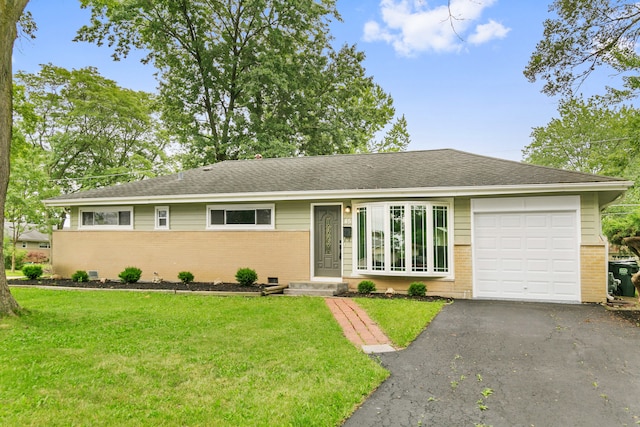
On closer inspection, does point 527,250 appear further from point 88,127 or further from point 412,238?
point 88,127

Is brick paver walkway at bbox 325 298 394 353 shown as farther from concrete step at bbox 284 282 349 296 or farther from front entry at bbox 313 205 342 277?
front entry at bbox 313 205 342 277

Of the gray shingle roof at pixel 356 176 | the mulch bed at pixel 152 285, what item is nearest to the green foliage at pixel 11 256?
the mulch bed at pixel 152 285

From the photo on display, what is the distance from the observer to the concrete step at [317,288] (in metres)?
9.77

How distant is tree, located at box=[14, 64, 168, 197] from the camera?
75.6ft

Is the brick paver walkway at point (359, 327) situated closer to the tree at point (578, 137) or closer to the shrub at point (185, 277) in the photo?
the shrub at point (185, 277)

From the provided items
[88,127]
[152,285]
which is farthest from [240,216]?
[88,127]

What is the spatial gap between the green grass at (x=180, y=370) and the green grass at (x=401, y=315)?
29 centimetres

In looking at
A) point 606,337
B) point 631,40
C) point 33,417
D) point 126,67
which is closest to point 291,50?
point 126,67

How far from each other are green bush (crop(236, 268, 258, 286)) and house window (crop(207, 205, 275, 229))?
135 cm

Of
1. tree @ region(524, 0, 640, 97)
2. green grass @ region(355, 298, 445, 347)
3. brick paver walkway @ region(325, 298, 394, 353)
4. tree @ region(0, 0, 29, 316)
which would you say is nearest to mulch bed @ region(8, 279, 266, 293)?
brick paver walkway @ region(325, 298, 394, 353)

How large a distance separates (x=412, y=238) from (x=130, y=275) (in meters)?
7.81

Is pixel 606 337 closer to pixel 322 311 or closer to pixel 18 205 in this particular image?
pixel 322 311

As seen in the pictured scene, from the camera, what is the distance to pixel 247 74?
1966 centimetres

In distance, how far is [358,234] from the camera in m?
10.1
